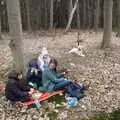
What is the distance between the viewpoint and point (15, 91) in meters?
5.71

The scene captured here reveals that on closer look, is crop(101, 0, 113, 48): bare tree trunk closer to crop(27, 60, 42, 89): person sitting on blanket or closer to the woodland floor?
the woodland floor

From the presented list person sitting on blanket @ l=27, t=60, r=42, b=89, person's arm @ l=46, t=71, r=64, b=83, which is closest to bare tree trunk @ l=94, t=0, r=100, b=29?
person sitting on blanket @ l=27, t=60, r=42, b=89

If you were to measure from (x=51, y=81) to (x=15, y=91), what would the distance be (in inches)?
35.6

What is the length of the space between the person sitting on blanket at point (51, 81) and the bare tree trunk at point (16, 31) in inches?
25.5

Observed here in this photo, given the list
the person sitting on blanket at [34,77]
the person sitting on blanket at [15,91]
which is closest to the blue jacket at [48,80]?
the person sitting on blanket at [34,77]

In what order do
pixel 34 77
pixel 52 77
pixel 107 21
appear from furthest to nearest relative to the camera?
pixel 107 21 < pixel 34 77 < pixel 52 77

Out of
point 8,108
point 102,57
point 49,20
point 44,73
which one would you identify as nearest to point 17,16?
point 44,73

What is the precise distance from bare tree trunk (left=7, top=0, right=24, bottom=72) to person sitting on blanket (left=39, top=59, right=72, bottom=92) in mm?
647

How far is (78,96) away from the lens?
5.93m

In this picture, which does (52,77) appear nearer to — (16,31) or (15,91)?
(15,91)

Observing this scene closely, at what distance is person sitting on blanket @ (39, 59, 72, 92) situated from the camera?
20.0 ft

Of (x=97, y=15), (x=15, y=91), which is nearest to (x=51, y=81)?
(x=15, y=91)

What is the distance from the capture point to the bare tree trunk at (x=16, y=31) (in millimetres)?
6036

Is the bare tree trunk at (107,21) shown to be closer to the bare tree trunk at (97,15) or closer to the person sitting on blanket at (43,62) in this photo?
the person sitting on blanket at (43,62)
